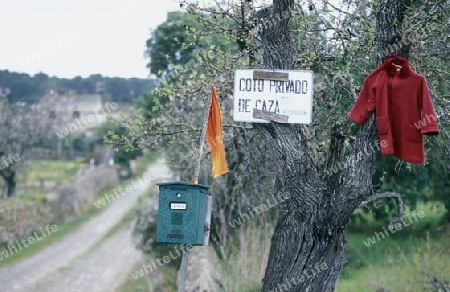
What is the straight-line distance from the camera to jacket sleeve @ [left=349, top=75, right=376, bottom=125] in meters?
5.96

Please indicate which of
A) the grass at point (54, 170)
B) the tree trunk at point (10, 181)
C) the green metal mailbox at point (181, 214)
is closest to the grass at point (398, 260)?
the green metal mailbox at point (181, 214)

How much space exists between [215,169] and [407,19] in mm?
2491

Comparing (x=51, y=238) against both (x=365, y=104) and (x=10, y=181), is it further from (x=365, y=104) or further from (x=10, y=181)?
(x=365, y=104)

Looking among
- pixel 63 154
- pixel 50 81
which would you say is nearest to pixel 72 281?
pixel 50 81

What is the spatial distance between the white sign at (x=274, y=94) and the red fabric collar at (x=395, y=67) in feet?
2.38

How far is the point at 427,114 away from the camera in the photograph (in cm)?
566

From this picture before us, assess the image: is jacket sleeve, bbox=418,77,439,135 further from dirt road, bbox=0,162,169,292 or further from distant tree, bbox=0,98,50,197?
distant tree, bbox=0,98,50,197

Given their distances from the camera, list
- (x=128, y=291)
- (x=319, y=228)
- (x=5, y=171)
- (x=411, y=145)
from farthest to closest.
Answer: (x=5, y=171) < (x=128, y=291) < (x=319, y=228) < (x=411, y=145)

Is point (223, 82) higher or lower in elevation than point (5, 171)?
higher

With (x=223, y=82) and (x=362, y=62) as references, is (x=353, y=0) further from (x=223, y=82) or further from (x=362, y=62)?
(x=223, y=82)

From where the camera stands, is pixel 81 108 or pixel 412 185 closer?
pixel 412 185

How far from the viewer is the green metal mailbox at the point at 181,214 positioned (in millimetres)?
6062

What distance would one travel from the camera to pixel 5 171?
80.1ft

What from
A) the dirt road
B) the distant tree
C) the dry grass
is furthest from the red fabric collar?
the distant tree
